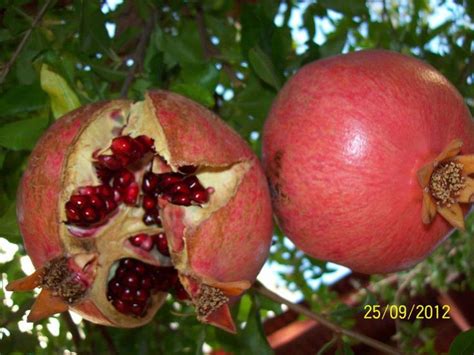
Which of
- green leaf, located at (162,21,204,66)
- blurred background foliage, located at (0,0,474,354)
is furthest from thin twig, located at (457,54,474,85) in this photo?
green leaf, located at (162,21,204,66)

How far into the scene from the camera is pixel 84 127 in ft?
3.19

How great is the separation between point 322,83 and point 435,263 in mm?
1524

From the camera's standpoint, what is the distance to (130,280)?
1.14m

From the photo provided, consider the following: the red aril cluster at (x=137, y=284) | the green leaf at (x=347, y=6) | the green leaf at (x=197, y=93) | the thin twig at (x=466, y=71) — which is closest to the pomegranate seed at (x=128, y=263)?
the red aril cluster at (x=137, y=284)

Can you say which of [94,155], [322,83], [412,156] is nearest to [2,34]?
[94,155]

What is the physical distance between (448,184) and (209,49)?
0.77m

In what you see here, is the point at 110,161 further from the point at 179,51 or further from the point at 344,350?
the point at 344,350

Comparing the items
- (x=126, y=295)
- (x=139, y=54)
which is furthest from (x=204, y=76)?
(x=126, y=295)

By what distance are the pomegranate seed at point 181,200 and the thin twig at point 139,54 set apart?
29cm

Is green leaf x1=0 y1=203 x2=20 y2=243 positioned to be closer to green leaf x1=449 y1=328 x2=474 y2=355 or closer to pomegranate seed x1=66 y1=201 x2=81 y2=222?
pomegranate seed x1=66 y1=201 x2=81 y2=222

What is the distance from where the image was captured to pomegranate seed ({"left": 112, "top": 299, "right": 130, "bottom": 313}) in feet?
3.57

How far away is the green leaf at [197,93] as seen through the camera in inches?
45.6

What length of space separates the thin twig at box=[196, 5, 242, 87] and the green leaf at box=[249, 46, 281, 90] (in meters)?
0.23

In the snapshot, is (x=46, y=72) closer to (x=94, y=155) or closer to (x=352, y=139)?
(x=94, y=155)
